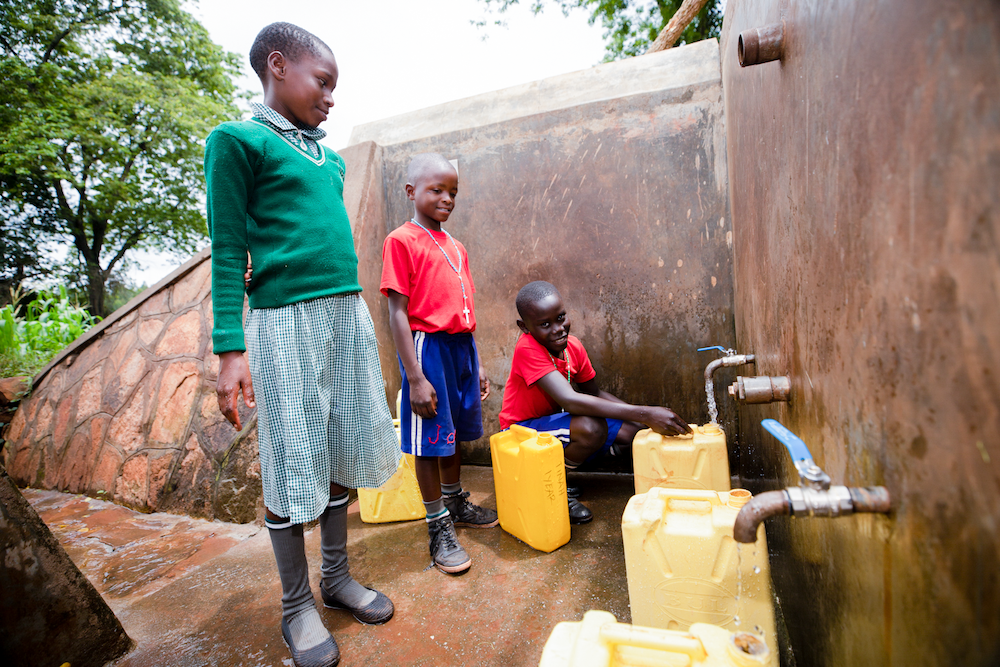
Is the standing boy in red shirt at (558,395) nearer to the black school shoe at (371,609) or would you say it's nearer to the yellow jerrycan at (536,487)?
the yellow jerrycan at (536,487)

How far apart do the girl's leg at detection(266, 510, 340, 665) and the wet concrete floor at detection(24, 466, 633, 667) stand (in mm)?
77

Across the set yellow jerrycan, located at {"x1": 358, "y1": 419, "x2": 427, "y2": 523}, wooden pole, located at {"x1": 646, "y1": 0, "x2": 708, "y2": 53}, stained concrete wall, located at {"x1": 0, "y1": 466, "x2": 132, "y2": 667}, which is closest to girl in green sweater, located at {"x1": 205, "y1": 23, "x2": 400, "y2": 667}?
stained concrete wall, located at {"x1": 0, "y1": 466, "x2": 132, "y2": 667}

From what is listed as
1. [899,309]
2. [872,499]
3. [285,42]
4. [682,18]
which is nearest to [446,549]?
[872,499]

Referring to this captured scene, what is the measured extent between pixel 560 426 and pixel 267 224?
163cm

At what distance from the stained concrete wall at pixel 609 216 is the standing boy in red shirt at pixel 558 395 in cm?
40

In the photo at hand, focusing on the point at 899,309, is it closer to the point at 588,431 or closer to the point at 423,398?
the point at 423,398

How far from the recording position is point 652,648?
858mm

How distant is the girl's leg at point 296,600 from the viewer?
1507mm

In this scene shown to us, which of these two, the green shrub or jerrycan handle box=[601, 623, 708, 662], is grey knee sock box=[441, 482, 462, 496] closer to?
jerrycan handle box=[601, 623, 708, 662]

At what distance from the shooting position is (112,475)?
323 centimetres

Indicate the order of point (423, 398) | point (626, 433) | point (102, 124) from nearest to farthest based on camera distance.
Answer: point (423, 398) < point (626, 433) < point (102, 124)

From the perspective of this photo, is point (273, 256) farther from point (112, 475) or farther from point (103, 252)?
point (103, 252)

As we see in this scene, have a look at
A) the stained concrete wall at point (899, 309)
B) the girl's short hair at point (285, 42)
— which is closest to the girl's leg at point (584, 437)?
the stained concrete wall at point (899, 309)

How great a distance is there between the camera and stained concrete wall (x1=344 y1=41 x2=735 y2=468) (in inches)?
105
